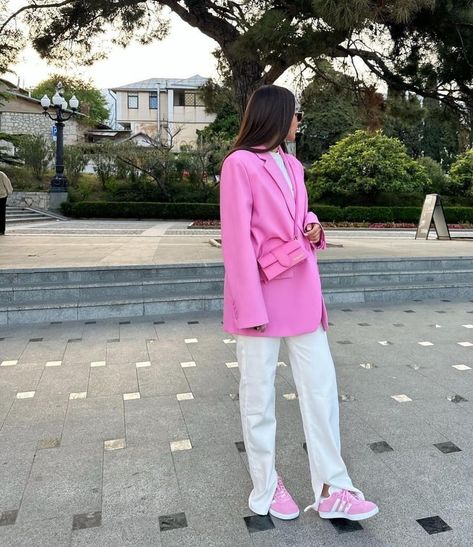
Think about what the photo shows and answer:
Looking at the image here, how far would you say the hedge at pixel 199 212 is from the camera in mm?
19859

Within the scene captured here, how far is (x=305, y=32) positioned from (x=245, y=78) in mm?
2107

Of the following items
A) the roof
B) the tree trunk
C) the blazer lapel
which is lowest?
the blazer lapel

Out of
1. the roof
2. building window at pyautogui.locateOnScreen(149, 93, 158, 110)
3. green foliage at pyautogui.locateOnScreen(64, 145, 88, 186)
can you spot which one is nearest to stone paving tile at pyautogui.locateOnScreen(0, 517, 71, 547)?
green foliage at pyautogui.locateOnScreen(64, 145, 88, 186)

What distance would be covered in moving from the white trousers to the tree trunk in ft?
20.4

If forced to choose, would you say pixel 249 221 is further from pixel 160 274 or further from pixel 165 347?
pixel 160 274

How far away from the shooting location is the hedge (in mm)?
19859

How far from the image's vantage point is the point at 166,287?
534 cm

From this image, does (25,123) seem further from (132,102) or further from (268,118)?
(268,118)

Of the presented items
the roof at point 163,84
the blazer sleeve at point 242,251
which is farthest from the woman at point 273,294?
the roof at point 163,84

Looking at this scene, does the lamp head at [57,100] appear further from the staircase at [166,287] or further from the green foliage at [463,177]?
the green foliage at [463,177]

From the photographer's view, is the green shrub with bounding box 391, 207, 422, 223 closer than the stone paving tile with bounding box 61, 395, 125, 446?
No

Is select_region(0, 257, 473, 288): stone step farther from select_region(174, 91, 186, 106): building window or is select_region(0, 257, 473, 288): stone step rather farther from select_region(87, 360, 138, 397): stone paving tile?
select_region(174, 91, 186, 106): building window

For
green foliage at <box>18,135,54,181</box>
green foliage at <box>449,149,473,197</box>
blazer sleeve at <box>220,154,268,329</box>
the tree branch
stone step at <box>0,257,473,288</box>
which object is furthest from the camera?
green foliage at <box>449,149,473,197</box>

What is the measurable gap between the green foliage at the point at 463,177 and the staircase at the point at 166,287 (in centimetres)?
1924
